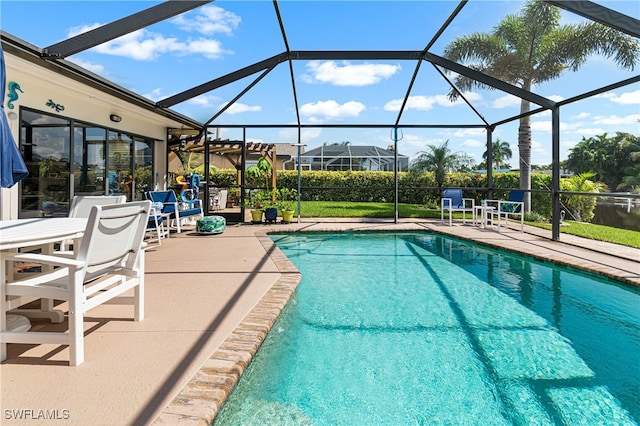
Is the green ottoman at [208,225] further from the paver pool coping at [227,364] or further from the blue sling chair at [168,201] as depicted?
the paver pool coping at [227,364]

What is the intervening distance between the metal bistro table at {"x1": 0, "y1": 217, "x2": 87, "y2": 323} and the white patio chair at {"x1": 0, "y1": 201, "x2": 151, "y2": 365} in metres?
0.07

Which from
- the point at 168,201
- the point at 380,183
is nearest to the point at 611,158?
the point at 380,183

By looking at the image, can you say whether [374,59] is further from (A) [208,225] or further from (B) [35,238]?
(B) [35,238]

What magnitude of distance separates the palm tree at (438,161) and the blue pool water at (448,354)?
391 inches

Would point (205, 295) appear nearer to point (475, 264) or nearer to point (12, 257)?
point (12, 257)

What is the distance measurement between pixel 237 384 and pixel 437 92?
905 cm

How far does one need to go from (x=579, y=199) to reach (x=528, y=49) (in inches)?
200

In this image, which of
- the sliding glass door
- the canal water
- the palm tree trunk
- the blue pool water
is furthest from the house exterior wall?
the canal water

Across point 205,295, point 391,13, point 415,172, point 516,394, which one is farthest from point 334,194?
point 516,394

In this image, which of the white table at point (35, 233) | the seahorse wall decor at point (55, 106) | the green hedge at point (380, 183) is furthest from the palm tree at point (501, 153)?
the white table at point (35, 233)

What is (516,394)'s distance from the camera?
230 cm

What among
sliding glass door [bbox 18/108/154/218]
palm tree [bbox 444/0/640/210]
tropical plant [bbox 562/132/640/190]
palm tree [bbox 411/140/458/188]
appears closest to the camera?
sliding glass door [bbox 18/108/154/218]

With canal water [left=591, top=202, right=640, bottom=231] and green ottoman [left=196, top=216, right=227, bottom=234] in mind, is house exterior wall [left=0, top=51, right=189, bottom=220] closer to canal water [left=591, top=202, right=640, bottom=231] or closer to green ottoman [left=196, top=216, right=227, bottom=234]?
green ottoman [left=196, top=216, right=227, bottom=234]

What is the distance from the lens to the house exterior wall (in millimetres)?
4539
